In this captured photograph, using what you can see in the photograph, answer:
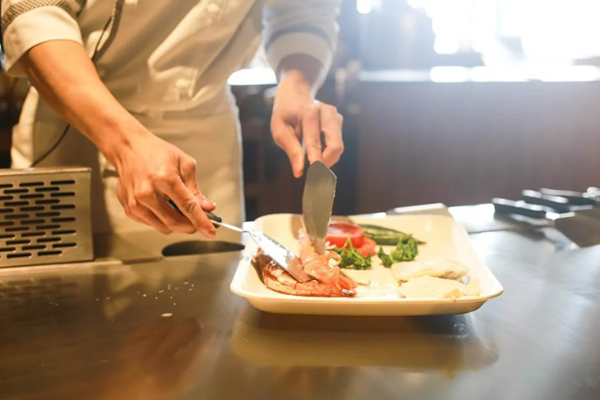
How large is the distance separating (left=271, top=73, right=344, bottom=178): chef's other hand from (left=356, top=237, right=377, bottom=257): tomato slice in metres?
0.14

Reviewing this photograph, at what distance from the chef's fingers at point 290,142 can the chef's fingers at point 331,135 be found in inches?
1.8

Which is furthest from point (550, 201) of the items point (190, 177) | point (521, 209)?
point (190, 177)

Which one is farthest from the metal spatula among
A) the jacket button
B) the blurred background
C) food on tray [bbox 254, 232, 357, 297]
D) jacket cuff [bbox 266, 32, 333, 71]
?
the blurred background

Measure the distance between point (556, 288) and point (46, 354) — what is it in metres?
0.64

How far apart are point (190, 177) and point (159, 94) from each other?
0.36 metres

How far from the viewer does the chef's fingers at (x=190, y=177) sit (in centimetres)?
80

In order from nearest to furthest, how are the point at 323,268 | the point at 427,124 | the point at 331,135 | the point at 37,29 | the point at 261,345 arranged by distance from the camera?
the point at 261,345 < the point at 323,268 < the point at 37,29 < the point at 331,135 < the point at 427,124

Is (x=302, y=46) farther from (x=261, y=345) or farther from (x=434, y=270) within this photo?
(x=261, y=345)

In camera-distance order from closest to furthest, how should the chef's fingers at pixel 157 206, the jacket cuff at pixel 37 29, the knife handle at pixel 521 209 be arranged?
the chef's fingers at pixel 157 206 → the jacket cuff at pixel 37 29 → the knife handle at pixel 521 209

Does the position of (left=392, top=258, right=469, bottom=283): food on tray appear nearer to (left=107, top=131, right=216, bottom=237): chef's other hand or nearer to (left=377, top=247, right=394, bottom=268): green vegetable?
→ (left=377, top=247, right=394, bottom=268): green vegetable

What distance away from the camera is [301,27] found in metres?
1.26

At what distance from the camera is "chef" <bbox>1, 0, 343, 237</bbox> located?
0.82 m

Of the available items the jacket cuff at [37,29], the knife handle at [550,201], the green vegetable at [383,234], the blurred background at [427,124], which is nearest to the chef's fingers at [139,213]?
the jacket cuff at [37,29]

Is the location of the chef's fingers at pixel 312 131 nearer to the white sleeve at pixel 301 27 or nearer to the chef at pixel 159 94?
the chef at pixel 159 94
